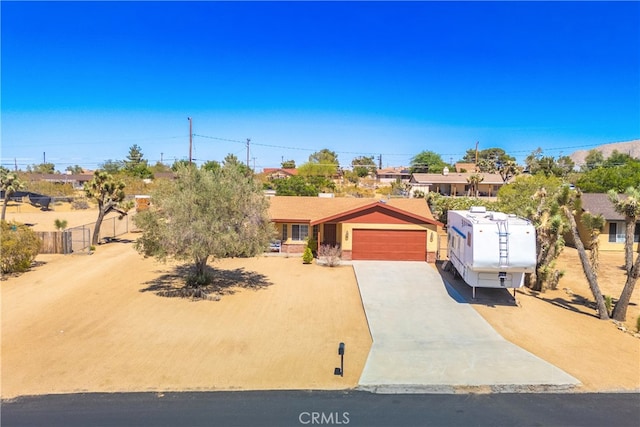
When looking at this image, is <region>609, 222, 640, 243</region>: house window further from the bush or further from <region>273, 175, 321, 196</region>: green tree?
the bush

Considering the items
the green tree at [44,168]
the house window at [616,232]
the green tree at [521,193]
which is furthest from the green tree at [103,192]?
the green tree at [44,168]

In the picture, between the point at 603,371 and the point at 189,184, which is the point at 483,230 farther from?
the point at 189,184

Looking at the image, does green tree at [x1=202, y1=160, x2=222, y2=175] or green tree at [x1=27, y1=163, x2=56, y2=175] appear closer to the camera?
green tree at [x1=202, y1=160, x2=222, y2=175]

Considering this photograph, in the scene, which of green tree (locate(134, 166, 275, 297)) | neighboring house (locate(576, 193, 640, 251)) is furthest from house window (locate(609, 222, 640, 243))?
green tree (locate(134, 166, 275, 297))

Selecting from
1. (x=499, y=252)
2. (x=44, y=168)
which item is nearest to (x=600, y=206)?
(x=499, y=252)

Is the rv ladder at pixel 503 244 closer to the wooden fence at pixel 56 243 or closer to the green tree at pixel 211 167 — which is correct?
the green tree at pixel 211 167

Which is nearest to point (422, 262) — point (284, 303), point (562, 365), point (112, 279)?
point (284, 303)
